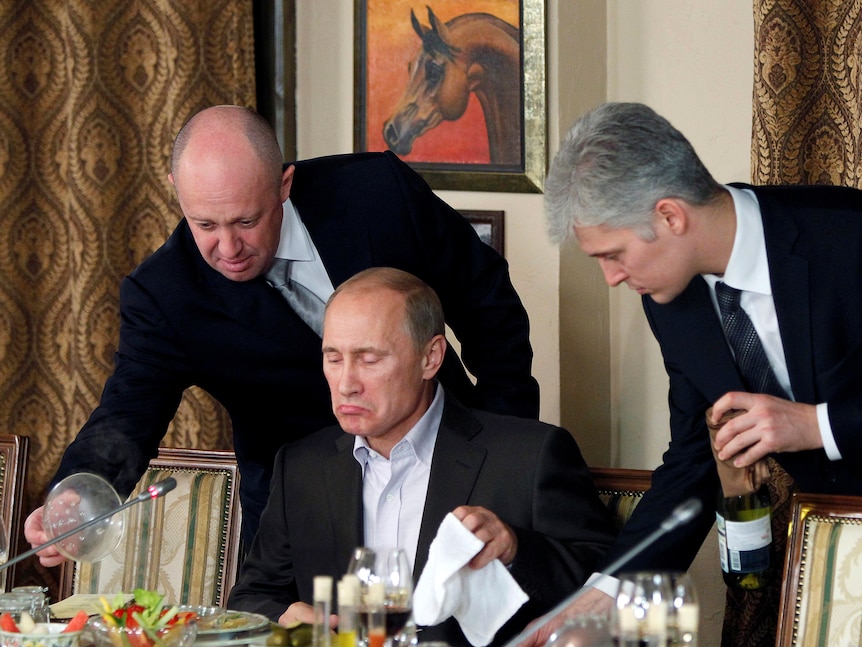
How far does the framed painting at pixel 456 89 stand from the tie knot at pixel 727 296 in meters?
1.50

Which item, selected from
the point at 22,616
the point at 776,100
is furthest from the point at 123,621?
the point at 776,100

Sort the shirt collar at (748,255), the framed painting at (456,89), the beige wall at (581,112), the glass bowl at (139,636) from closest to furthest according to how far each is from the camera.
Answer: the glass bowl at (139,636) < the shirt collar at (748,255) < the beige wall at (581,112) < the framed painting at (456,89)

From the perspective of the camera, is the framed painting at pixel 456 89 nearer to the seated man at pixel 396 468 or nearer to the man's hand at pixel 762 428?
the seated man at pixel 396 468

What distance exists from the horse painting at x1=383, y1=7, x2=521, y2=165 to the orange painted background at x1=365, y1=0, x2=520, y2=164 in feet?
0.06

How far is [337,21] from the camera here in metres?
3.88

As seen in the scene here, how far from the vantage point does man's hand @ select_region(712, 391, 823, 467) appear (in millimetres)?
2090

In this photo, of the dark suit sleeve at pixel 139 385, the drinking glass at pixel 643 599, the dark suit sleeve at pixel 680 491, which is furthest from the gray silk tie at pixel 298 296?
the drinking glass at pixel 643 599

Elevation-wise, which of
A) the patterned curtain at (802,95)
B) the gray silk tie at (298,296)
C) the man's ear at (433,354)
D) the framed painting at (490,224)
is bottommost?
the man's ear at (433,354)

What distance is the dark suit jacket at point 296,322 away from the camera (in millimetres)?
2824

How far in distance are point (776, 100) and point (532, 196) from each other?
3.37 feet

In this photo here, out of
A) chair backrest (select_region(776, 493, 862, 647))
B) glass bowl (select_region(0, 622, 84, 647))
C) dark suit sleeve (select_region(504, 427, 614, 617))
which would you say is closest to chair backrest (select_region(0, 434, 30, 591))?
glass bowl (select_region(0, 622, 84, 647))

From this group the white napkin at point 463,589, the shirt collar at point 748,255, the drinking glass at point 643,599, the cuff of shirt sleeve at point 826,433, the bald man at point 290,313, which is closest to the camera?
the drinking glass at point 643,599

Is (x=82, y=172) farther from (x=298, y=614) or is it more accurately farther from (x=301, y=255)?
(x=298, y=614)

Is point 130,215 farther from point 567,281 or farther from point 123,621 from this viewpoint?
point 123,621
